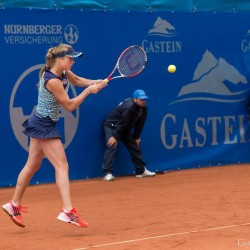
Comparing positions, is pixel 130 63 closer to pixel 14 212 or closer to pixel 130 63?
pixel 130 63

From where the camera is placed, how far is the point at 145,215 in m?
7.78

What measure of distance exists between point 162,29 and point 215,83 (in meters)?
1.32

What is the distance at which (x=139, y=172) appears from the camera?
1135cm

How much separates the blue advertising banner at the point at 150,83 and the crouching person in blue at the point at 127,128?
7.5 inches

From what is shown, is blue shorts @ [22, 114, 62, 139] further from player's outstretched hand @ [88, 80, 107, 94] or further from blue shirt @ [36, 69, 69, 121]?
player's outstretched hand @ [88, 80, 107, 94]

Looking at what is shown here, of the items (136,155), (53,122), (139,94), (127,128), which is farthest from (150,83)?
(53,122)

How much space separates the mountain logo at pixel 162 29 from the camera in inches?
459

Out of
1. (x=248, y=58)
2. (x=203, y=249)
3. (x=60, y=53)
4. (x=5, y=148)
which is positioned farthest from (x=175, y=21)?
(x=203, y=249)

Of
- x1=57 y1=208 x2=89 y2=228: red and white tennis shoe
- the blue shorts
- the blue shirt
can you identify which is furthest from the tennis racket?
x1=57 y1=208 x2=89 y2=228: red and white tennis shoe

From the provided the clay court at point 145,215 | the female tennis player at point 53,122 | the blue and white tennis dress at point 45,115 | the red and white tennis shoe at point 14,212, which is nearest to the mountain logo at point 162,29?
the clay court at point 145,215

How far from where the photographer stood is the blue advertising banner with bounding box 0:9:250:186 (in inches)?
408

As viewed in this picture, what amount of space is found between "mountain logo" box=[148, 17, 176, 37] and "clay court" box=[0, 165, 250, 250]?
7.00ft

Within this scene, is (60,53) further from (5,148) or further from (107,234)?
(5,148)

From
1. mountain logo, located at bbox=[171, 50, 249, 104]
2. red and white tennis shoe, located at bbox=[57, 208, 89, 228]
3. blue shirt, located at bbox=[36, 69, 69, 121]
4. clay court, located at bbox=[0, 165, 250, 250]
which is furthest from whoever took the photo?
mountain logo, located at bbox=[171, 50, 249, 104]
